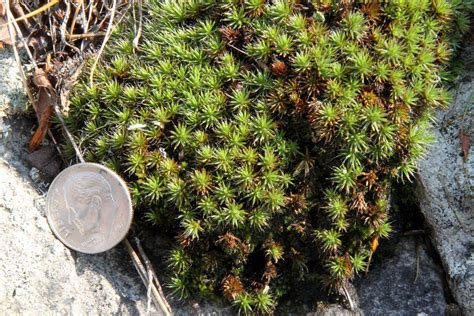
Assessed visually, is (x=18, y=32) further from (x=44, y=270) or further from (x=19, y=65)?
(x=44, y=270)

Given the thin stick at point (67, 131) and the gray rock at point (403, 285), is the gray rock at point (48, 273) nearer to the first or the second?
the thin stick at point (67, 131)

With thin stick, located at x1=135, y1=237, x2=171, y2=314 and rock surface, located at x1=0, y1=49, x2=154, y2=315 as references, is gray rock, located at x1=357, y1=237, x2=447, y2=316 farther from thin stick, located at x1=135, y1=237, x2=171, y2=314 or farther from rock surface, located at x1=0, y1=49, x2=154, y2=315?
rock surface, located at x1=0, y1=49, x2=154, y2=315

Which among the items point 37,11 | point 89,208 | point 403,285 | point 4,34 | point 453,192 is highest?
point 37,11

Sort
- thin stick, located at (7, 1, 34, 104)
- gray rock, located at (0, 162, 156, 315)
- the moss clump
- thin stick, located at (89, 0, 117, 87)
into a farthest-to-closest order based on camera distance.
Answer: thin stick, located at (7, 1, 34, 104) < thin stick, located at (89, 0, 117, 87) < gray rock, located at (0, 162, 156, 315) < the moss clump

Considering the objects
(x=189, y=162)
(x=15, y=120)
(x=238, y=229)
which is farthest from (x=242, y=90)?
(x=15, y=120)

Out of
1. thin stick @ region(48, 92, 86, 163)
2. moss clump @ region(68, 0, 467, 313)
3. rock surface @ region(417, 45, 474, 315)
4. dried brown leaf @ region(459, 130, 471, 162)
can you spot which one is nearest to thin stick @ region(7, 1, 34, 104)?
thin stick @ region(48, 92, 86, 163)

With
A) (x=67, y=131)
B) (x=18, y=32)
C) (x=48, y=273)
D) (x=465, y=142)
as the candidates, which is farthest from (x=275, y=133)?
(x=18, y=32)

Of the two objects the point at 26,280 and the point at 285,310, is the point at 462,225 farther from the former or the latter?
the point at 26,280
